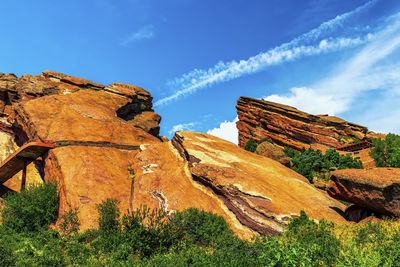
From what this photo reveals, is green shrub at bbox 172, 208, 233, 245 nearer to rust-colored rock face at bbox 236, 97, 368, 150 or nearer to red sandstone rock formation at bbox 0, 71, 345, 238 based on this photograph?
red sandstone rock formation at bbox 0, 71, 345, 238

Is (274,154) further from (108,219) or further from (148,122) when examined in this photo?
(108,219)

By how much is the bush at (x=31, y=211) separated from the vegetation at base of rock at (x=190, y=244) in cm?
88

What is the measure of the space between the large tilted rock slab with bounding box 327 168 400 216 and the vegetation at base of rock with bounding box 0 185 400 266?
5.03 ft

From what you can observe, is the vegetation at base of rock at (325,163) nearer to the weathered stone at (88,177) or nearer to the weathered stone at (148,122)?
the weathered stone at (148,122)

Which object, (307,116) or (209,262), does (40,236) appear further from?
(307,116)

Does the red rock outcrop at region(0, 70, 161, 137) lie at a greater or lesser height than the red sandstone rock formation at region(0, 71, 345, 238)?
greater

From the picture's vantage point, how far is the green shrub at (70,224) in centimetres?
1816

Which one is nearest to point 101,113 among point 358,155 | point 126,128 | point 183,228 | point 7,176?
point 126,128

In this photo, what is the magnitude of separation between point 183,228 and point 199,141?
1337 centimetres

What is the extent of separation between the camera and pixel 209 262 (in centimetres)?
1150

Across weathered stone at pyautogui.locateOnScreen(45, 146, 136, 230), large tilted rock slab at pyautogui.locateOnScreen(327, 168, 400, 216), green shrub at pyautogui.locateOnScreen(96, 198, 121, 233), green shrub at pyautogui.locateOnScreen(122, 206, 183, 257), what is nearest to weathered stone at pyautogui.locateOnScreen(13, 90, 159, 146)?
weathered stone at pyautogui.locateOnScreen(45, 146, 136, 230)

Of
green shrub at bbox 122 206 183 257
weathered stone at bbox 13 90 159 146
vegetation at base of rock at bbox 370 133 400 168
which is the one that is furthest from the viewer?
vegetation at base of rock at bbox 370 133 400 168

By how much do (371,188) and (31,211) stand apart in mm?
25977

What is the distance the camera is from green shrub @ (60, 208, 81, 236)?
18.2 m
